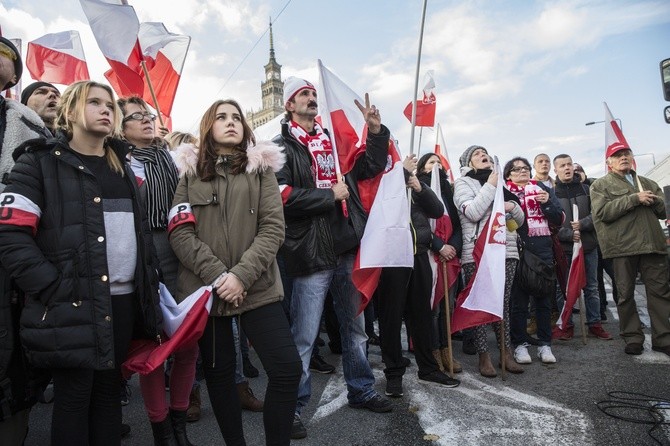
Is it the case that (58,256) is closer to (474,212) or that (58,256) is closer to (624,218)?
(474,212)

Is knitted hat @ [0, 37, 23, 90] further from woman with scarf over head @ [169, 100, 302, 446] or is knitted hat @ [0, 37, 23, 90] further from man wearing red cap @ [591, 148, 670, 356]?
man wearing red cap @ [591, 148, 670, 356]

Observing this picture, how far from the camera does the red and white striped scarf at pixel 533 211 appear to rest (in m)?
5.02

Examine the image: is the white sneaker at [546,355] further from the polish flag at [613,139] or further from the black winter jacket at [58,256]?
the black winter jacket at [58,256]

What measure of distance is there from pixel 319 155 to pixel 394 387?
1.83m

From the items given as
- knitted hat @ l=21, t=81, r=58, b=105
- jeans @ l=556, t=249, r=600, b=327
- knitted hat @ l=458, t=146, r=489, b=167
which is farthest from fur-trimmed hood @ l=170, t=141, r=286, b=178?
jeans @ l=556, t=249, r=600, b=327

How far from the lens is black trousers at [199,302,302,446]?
2398 mm

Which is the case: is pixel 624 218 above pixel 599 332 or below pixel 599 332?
above

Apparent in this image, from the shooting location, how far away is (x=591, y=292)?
591 cm

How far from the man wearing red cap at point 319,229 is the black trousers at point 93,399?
109cm

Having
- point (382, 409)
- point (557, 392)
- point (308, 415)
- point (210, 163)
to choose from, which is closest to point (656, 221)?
point (557, 392)

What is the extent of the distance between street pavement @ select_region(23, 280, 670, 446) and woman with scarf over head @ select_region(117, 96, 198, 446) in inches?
12.6

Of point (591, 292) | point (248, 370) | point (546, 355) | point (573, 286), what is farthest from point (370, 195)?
point (591, 292)

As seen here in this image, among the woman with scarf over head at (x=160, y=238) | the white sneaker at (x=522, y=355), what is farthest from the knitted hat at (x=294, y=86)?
the white sneaker at (x=522, y=355)

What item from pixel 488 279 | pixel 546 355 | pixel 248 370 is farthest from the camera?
pixel 546 355
